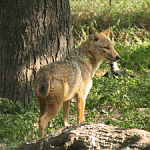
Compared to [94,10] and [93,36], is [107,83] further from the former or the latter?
[94,10]

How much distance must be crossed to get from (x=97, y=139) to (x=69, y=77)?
1953 millimetres

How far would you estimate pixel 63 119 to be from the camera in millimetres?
5988

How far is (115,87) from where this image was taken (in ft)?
24.3

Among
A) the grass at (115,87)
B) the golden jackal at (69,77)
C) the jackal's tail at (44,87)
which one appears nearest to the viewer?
the jackal's tail at (44,87)

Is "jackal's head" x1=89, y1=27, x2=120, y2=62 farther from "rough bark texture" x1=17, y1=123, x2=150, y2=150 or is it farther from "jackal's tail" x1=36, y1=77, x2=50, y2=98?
"rough bark texture" x1=17, y1=123, x2=150, y2=150

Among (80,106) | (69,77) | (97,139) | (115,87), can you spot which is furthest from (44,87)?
(115,87)

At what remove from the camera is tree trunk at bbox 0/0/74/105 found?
245 inches

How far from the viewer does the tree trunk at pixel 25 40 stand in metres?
6.23

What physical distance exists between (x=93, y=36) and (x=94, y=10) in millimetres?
6283

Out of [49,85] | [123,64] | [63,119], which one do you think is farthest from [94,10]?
[49,85]

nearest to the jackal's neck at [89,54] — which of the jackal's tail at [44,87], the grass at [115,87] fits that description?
the grass at [115,87]

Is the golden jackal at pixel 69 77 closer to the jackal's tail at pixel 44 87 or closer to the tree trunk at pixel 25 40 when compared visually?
the jackal's tail at pixel 44 87

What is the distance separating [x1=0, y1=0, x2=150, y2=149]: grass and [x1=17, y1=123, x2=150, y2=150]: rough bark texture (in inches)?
46.1

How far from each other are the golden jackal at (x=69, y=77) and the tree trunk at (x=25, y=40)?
0.80m
